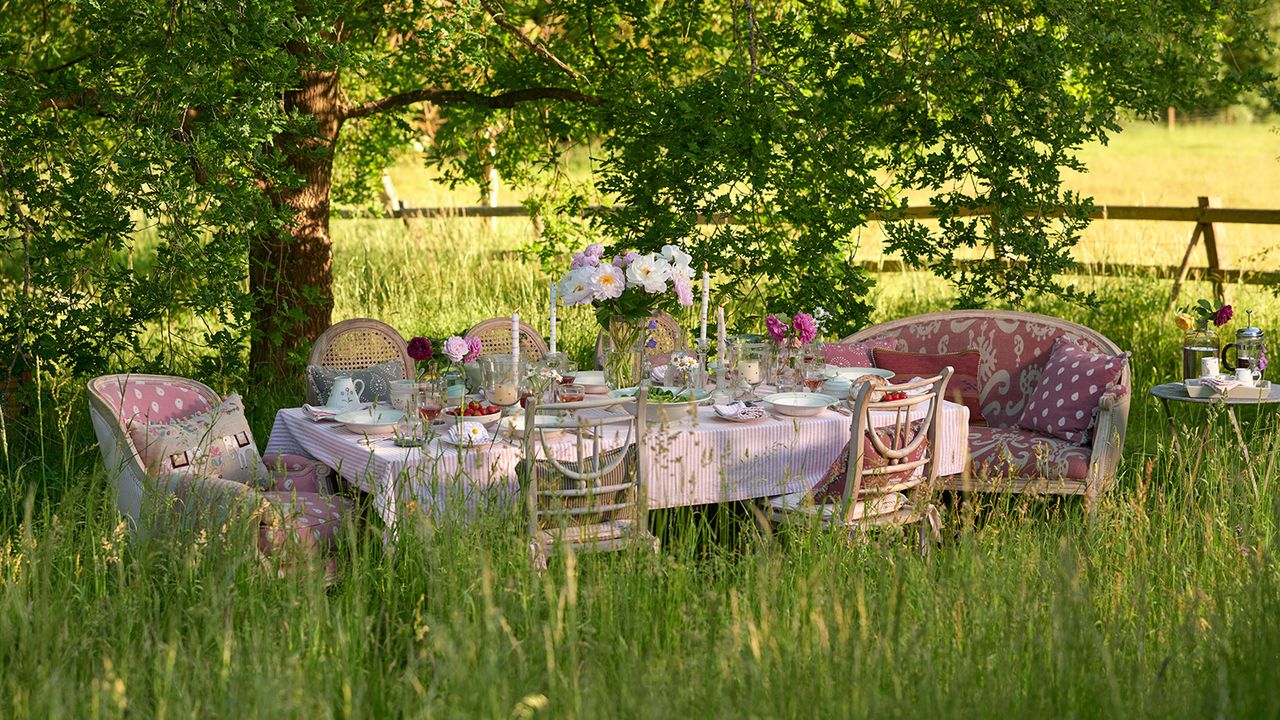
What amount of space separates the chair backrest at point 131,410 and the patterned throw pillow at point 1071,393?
3.43m

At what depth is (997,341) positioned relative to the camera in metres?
6.20

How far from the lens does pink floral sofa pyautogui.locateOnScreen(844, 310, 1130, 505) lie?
17.3ft

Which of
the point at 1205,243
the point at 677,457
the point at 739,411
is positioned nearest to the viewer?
the point at 677,457

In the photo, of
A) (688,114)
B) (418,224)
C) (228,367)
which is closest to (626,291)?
(688,114)

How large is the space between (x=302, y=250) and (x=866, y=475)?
3.89 m

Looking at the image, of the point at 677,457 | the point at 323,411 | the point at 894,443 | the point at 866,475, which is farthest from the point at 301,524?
the point at 894,443

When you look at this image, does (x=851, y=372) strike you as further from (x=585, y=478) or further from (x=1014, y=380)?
(x=585, y=478)

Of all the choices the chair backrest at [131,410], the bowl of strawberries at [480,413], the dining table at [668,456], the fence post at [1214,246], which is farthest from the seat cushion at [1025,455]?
the fence post at [1214,246]

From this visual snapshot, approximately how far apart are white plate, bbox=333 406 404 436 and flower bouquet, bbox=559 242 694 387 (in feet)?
2.40

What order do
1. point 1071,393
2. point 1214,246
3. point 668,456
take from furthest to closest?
point 1214,246, point 1071,393, point 668,456

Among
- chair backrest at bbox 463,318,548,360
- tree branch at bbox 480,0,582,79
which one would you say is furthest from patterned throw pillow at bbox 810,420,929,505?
tree branch at bbox 480,0,582,79

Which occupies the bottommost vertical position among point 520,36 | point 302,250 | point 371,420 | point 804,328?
point 371,420

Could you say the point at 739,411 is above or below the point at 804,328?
below

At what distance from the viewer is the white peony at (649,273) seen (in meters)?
4.64
